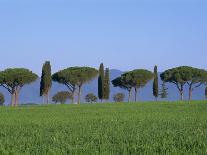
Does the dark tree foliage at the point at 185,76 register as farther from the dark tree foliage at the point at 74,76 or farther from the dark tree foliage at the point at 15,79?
the dark tree foliage at the point at 15,79

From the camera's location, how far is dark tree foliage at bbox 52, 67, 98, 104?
117 m

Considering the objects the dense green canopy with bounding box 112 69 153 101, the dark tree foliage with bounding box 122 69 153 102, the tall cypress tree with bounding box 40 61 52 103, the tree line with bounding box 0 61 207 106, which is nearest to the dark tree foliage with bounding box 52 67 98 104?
the tree line with bounding box 0 61 207 106

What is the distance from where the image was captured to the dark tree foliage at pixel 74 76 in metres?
117

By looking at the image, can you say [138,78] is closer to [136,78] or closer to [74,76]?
[136,78]

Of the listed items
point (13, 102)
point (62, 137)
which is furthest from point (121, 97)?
point (62, 137)

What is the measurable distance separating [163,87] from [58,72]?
4519cm

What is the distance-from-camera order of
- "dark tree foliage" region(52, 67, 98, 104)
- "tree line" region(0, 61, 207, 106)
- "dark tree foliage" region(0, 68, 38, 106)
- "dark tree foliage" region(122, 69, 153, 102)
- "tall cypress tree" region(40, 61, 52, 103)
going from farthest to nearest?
"dark tree foliage" region(122, 69, 153, 102), "dark tree foliage" region(52, 67, 98, 104), "tree line" region(0, 61, 207, 106), "dark tree foliage" region(0, 68, 38, 106), "tall cypress tree" region(40, 61, 52, 103)

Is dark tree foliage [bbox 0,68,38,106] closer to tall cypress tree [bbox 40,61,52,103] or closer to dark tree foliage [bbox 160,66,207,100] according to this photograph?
tall cypress tree [bbox 40,61,52,103]

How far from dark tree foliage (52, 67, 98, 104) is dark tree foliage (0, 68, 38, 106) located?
8044mm

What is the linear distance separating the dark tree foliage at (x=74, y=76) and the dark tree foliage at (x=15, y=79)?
804 centimetres

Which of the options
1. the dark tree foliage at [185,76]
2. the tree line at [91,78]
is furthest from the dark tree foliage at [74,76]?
the dark tree foliage at [185,76]

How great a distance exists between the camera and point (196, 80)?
12388 centimetres

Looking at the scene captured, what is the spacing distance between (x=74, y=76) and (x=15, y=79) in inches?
555

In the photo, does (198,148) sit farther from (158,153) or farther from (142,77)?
(142,77)
